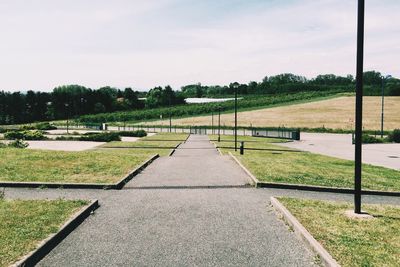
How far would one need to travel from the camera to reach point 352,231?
305 inches

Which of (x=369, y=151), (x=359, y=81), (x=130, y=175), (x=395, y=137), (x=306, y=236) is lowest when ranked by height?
(x=395, y=137)

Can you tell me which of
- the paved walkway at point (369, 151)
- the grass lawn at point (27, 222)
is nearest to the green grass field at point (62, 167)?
the grass lawn at point (27, 222)

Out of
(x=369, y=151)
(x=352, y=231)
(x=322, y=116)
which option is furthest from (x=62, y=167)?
(x=322, y=116)

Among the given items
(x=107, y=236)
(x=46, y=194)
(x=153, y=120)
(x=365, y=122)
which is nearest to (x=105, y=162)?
(x=46, y=194)

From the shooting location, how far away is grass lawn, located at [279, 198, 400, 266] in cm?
634

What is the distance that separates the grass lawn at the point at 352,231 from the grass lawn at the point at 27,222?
5.30 m

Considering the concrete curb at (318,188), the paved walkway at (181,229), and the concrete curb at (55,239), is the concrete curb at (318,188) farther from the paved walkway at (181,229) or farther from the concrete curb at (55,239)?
the concrete curb at (55,239)

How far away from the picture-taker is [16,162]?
15867 mm

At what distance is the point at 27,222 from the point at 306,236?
576 centimetres

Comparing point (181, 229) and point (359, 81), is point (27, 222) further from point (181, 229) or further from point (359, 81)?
point (359, 81)

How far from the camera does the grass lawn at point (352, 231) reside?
634 cm

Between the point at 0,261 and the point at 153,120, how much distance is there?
108675 millimetres

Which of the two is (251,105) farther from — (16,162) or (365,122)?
(16,162)

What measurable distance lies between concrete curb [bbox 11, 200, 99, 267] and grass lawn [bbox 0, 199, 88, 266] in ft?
0.40
